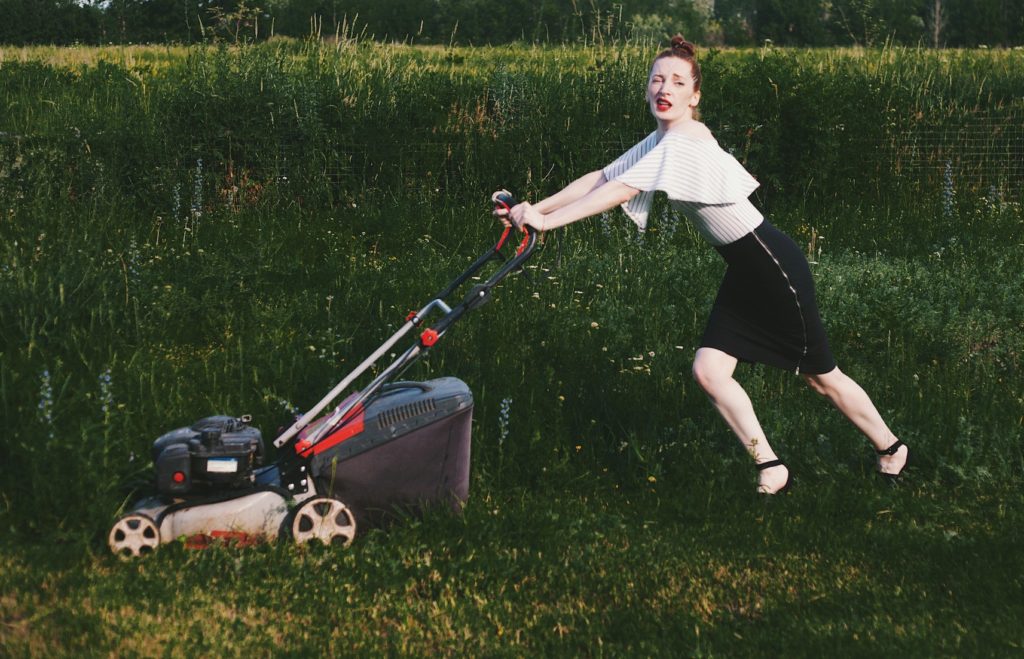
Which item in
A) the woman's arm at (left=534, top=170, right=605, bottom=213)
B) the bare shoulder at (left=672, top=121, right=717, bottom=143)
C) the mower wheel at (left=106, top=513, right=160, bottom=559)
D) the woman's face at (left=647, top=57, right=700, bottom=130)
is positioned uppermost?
the woman's face at (left=647, top=57, right=700, bottom=130)

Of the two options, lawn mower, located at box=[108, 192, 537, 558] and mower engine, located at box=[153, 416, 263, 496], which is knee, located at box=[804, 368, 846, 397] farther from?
mower engine, located at box=[153, 416, 263, 496]

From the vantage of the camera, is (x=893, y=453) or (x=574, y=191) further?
(x=893, y=453)

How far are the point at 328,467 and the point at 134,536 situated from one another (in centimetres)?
70

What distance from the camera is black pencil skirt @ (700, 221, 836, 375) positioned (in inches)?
175

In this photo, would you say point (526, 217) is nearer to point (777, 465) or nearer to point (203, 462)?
point (203, 462)

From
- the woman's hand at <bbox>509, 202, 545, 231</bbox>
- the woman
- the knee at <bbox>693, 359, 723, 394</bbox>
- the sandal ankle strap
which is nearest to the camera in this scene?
the woman's hand at <bbox>509, 202, 545, 231</bbox>

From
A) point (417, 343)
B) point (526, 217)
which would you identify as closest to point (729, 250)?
point (526, 217)

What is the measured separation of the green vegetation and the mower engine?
0.71ft

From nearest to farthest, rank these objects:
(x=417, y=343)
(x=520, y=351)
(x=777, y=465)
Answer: (x=417, y=343), (x=777, y=465), (x=520, y=351)

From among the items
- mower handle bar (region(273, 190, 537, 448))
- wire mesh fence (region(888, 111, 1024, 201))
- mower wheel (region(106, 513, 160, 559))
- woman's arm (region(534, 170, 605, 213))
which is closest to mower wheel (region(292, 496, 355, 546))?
mower handle bar (region(273, 190, 537, 448))

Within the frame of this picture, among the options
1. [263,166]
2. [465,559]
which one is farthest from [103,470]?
[263,166]

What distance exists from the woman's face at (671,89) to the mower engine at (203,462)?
1.93 m

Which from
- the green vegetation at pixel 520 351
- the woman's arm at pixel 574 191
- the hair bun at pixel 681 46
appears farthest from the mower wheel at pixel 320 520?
the hair bun at pixel 681 46

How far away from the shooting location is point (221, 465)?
406 centimetres
